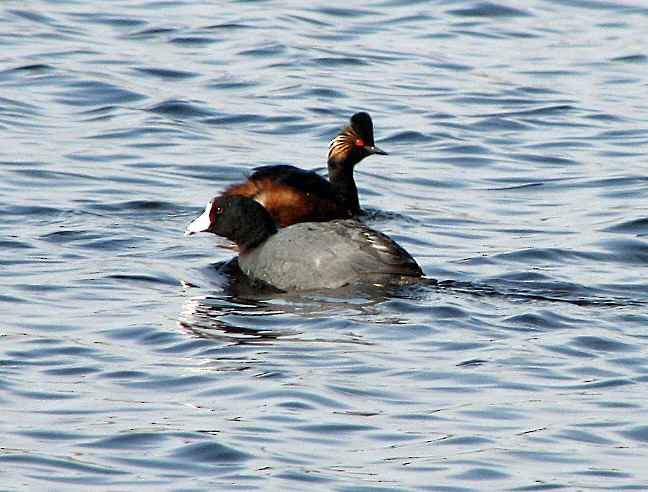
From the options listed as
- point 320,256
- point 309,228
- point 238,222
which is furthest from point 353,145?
point 320,256

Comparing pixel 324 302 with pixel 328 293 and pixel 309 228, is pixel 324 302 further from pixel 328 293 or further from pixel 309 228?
pixel 309 228

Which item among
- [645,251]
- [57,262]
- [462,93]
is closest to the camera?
[57,262]

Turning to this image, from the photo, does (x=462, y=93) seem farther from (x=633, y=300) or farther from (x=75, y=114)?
(x=633, y=300)

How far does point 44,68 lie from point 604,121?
6828 mm

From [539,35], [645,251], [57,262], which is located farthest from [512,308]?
[539,35]

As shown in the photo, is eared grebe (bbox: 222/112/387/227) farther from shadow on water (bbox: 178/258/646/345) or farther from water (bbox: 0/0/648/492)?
shadow on water (bbox: 178/258/646/345)

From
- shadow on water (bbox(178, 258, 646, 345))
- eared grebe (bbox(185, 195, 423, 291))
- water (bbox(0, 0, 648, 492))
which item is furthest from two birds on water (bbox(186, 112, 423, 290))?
water (bbox(0, 0, 648, 492))

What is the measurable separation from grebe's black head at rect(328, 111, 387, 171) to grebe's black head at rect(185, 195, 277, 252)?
2.40 metres

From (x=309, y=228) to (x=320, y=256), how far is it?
37 centimetres

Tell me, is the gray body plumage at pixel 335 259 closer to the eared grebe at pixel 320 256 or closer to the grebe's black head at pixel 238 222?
the eared grebe at pixel 320 256

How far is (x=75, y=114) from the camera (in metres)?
16.1

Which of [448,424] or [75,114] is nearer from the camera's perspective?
[448,424]

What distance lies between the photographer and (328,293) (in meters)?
10.1

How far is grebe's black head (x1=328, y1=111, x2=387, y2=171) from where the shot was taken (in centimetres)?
1351
